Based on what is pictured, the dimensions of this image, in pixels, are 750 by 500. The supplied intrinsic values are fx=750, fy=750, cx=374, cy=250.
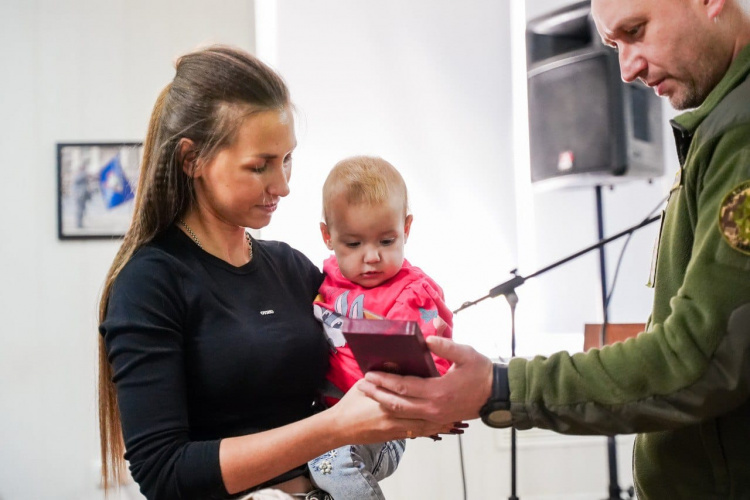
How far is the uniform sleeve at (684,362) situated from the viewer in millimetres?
1061

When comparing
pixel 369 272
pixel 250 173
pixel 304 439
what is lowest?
pixel 304 439

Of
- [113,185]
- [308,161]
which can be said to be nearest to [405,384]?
[308,161]

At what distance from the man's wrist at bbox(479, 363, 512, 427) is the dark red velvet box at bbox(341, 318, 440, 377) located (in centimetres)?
11

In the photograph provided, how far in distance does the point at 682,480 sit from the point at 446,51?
2.81 metres

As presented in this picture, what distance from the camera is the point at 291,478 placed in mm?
1519

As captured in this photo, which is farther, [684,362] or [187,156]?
[187,156]

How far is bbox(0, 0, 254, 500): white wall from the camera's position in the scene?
3.50 meters

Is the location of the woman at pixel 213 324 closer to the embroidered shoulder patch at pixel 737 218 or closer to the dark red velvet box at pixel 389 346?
the dark red velvet box at pixel 389 346

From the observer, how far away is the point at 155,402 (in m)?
1.31

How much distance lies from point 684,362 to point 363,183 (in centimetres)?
88

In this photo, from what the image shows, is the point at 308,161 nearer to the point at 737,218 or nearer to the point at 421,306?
the point at 421,306

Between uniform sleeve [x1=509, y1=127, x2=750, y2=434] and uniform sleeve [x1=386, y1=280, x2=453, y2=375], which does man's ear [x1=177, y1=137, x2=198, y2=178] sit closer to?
uniform sleeve [x1=386, y1=280, x2=453, y2=375]

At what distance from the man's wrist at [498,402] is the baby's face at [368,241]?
55 cm

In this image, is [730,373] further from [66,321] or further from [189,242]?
[66,321]
